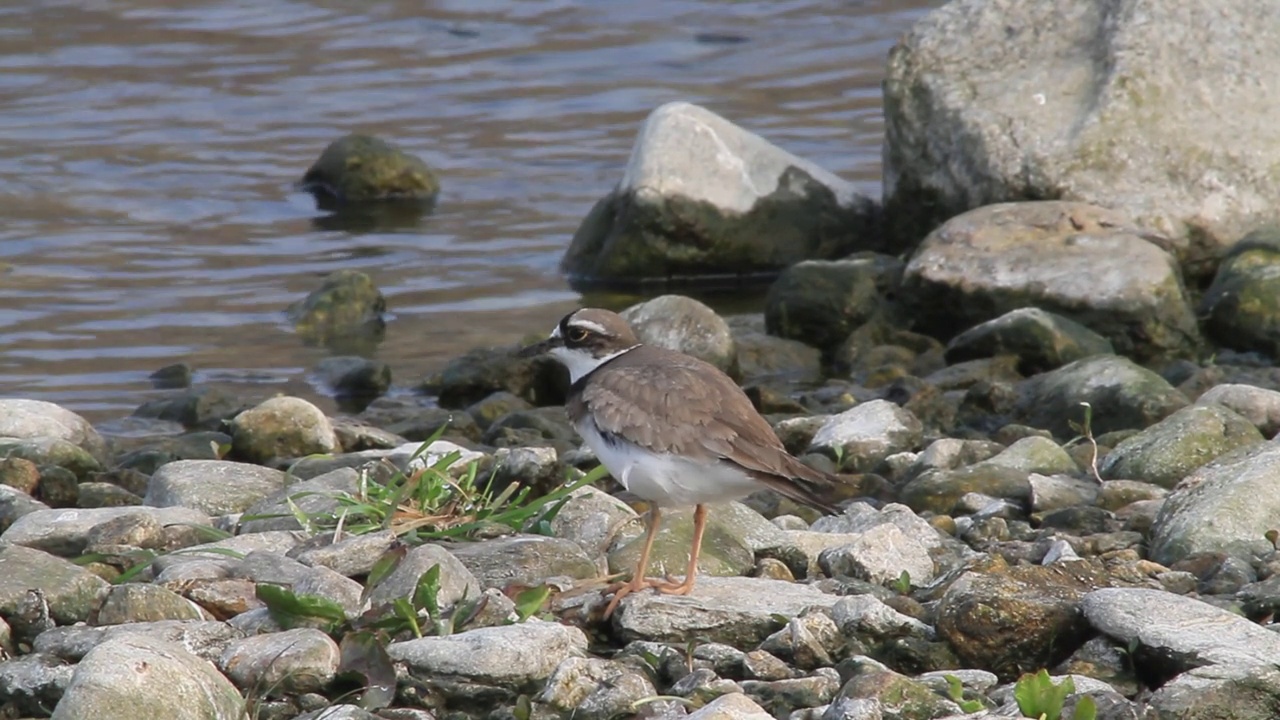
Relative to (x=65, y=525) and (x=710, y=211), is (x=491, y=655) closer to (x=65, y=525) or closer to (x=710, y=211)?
(x=65, y=525)

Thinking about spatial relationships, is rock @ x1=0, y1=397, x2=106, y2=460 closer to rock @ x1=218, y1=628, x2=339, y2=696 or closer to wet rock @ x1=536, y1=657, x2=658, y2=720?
rock @ x1=218, y1=628, x2=339, y2=696

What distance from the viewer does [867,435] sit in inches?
339

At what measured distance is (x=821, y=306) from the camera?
11219 millimetres

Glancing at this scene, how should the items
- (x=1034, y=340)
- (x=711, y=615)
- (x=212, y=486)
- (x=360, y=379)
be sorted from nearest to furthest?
(x=711, y=615)
(x=212, y=486)
(x=1034, y=340)
(x=360, y=379)

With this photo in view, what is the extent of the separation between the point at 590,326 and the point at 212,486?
1.70 metres

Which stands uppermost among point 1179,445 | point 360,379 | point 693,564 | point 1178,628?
point 1178,628

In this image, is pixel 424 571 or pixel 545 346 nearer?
pixel 424 571

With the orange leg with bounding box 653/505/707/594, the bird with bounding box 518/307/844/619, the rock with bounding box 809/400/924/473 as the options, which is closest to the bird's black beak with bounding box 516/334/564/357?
the bird with bounding box 518/307/844/619

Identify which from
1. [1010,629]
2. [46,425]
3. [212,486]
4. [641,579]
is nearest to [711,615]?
[641,579]

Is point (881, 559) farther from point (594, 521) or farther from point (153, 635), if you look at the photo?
point (153, 635)

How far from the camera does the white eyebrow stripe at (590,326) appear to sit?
22.2 ft

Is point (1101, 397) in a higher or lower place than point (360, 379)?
higher

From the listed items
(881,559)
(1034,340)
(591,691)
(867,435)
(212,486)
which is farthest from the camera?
(1034,340)

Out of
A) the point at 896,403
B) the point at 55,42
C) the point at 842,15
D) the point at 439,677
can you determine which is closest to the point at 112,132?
the point at 55,42
